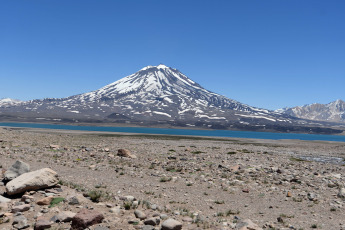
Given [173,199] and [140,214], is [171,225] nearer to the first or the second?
[140,214]

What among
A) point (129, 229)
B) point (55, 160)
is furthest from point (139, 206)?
point (55, 160)

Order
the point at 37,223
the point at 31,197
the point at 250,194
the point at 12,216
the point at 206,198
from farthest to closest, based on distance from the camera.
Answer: the point at 250,194, the point at 206,198, the point at 31,197, the point at 12,216, the point at 37,223

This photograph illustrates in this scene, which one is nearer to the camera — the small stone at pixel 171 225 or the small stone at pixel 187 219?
the small stone at pixel 171 225

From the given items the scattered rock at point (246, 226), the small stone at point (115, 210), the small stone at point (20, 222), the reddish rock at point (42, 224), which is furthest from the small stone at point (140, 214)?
the small stone at point (20, 222)

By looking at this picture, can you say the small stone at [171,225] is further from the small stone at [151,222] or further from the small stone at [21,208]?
the small stone at [21,208]

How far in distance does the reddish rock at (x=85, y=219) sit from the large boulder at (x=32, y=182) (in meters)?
4.73

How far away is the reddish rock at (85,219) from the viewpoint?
1041 centimetres

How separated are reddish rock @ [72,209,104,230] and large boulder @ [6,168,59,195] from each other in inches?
186

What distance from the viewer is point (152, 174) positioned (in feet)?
80.9

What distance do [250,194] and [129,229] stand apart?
37.8 ft

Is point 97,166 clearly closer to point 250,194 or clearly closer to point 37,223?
point 250,194

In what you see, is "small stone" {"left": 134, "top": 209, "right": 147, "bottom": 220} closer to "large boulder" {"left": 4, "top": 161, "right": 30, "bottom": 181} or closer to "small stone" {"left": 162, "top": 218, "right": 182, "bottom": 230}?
"small stone" {"left": 162, "top": 218, "right": 182, "bottom": 230}

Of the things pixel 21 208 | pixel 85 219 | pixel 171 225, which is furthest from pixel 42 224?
pixel 171 225

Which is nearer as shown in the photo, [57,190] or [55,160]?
[57,190]
